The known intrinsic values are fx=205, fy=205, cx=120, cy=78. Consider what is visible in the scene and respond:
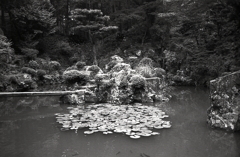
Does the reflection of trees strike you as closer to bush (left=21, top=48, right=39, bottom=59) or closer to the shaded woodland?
the shaded woodland

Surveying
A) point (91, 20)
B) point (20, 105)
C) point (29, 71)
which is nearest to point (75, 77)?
point (20, 105)

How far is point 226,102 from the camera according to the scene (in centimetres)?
459

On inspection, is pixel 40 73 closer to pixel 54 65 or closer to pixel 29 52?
pixel 54 65

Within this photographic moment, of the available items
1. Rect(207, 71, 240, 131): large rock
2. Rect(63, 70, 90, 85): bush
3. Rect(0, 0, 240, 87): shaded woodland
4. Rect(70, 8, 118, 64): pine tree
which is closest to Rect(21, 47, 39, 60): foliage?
Rect(0, 0, 240, 87): shaded woodland

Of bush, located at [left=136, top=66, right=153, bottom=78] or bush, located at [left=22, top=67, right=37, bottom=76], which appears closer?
bush, located at [left=136, top=66, right=153, bottom=78]

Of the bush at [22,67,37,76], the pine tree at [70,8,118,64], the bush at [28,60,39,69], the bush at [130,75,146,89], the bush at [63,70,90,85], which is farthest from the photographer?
the pine tree at [70,8,118,64]

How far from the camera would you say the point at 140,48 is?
17125 mm

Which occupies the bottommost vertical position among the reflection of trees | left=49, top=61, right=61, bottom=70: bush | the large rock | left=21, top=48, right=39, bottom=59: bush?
the reflection of trees

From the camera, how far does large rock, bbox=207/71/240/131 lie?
14.6ft

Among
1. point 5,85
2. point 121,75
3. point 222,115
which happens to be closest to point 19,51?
point 5,85

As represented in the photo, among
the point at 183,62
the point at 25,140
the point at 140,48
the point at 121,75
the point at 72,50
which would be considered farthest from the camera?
the point at 72,50

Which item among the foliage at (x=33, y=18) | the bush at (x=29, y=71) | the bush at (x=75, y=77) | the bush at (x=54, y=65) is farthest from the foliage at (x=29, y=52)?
the bush at (x=75, y=77)

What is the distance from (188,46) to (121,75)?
6669mm

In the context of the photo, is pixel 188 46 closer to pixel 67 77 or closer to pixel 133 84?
pixel 133 84
